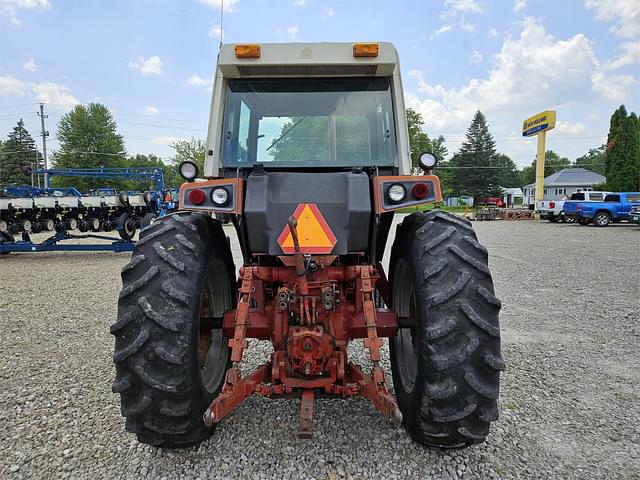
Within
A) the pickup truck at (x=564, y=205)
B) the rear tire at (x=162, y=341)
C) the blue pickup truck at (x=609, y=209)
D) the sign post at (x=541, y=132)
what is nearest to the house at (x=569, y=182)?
the sign post at (x=541, y=132)

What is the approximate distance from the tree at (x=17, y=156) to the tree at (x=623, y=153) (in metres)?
64.6

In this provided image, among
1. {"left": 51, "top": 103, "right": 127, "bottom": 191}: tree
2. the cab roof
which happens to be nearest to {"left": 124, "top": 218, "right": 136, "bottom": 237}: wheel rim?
the cab roof

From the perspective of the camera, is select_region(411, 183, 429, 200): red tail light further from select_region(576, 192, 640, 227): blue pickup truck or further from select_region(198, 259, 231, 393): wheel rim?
select_region(576, 192, 640, 227): blue pickup truck

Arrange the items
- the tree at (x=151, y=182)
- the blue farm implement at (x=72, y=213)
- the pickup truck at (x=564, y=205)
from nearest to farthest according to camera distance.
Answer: the blue farm implement at (x=72, y=213), the pickup truck at (x=564, y=205), the tree at (x=151, y=182)

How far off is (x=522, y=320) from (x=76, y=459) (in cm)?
525

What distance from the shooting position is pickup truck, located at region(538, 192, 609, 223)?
24969 millimetres

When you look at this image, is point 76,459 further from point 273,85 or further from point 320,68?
point 320,68

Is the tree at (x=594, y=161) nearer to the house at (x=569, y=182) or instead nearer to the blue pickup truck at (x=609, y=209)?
the house at (x=569, y=182)

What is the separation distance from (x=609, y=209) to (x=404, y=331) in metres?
25.2

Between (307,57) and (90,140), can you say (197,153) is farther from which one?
(307,57)

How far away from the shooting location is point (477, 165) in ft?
203

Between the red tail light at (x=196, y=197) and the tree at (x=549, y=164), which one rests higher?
the tree at (x=549, y=164)

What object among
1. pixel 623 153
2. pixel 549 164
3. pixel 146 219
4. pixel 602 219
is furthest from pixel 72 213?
pixel 549 164

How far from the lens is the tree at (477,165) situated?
6091cm
